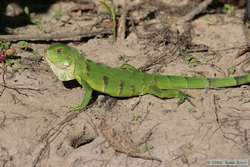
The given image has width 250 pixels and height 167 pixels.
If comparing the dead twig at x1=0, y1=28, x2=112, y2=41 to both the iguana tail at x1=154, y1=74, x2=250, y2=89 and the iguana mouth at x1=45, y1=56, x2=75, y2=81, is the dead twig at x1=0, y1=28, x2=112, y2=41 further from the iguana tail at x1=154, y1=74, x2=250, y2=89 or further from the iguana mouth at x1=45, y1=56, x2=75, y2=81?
the iguana tail at x1=154, y1=74, x2=250, y2=89

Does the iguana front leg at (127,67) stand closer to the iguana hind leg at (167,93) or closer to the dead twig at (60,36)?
the iguana hind leg at (167,93)

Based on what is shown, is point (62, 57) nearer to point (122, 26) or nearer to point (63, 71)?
→ point (63, 71)

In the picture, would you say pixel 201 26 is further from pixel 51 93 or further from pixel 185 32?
pixel 51 93

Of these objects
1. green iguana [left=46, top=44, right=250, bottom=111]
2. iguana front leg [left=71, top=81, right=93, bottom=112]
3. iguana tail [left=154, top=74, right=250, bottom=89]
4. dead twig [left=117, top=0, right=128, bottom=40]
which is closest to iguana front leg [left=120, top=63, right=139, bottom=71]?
green iguana [left=46, top=44, right=250, bottom=111]

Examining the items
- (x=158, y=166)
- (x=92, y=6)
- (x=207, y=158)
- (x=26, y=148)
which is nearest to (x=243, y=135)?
(x=207, y=158)

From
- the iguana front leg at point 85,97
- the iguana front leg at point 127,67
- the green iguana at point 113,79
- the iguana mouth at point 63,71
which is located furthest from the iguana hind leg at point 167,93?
the iguana mouth at point 63,71

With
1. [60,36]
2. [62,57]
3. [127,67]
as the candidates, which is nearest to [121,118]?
[127,67]

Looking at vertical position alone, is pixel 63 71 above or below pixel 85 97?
above
